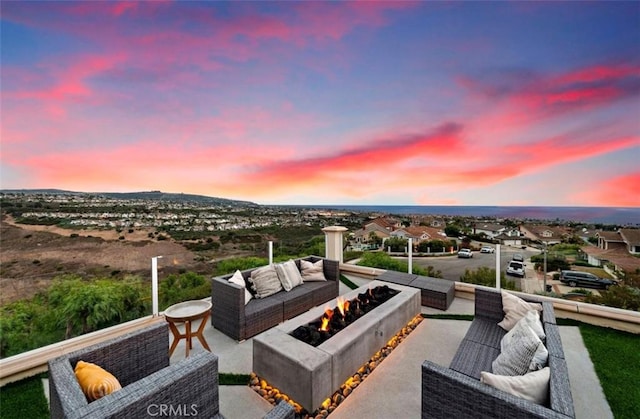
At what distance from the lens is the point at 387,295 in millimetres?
3607

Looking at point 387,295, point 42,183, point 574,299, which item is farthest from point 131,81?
point 574,299

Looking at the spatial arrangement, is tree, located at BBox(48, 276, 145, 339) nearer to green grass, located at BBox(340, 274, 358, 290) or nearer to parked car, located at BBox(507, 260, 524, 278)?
green grass, located at BBox(340, 274, 358, 290)

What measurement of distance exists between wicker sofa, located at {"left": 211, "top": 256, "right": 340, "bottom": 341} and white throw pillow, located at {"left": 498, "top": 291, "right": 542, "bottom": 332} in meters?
2.50

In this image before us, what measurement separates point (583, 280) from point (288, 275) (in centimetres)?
488

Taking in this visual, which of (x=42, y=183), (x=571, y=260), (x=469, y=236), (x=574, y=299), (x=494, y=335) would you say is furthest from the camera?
(x=42, y=183)

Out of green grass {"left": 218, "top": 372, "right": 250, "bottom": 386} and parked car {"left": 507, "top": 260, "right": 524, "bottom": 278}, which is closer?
green grass {"left": 218, "top": 372, "right": 250, "bottom": 386}

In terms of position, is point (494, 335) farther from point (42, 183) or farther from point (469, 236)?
point (42, 183)

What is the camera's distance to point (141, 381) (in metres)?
1.29

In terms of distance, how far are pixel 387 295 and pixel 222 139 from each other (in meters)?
6.34

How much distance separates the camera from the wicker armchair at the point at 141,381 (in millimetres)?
1145

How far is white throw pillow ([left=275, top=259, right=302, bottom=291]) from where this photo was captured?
3984mm

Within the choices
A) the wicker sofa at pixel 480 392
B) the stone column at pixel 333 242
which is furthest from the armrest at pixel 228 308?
the stone column at pixel 333 242

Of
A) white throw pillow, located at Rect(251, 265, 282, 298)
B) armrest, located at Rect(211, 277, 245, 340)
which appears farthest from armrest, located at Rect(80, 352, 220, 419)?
white throw pillow, located at Rect(251, 265, 282, 298)

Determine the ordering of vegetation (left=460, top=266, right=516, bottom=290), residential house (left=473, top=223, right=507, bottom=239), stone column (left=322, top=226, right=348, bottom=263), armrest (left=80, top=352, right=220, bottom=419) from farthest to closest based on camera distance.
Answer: stone column (left=322, top=226, right=348, bottom=263) → residential house (left=473, top=223, right=507, bottom=239) → vegetation (left=460, top=266, right=516, bottom=290) → armrest (left=80, top=352, right=220, bottom=419)
